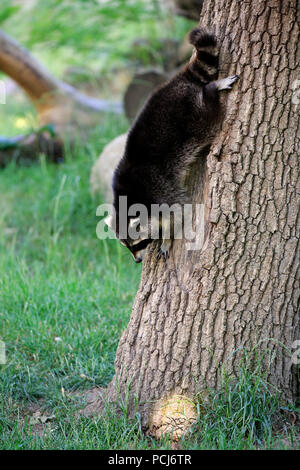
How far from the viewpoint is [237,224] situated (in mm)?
2723

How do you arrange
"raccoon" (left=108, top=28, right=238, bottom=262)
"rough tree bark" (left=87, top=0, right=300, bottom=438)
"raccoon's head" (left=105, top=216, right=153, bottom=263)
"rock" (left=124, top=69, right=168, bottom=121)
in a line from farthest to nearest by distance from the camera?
"rock" (left=124, top=69, right=168, bottom=121), "raccoon's head" (left=105, top=216, right=153, bottom=263), "raccoon" (left=108, top=28, right=238, bottom=262), "rough tree bark" (left=87, top=0, right=300, bottom=438)

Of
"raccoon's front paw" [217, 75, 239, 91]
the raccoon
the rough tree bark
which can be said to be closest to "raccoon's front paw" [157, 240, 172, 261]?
the raccoon

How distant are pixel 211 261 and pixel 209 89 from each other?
87 centimetres

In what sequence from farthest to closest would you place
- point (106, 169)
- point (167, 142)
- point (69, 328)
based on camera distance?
point (106, 169), point (69, 328), point (167, 142)

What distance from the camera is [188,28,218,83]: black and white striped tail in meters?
2.73

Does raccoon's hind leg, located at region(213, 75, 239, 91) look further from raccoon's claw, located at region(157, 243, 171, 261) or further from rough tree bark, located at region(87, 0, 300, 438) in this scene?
raccoon's claw, located at region(157, 243, 171, 261)

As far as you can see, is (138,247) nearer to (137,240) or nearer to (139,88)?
(137,240)

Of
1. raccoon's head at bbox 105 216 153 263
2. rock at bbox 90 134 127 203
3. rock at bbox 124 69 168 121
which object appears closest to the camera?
raccoon's head at bbox 105 216 153 263

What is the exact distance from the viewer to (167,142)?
3.22 meters

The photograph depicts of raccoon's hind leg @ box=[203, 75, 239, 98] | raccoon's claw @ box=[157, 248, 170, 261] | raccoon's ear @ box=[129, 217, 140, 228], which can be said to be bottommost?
raccoon's claw @ box=[157, 248, 170, 261]

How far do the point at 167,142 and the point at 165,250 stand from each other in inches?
25.9

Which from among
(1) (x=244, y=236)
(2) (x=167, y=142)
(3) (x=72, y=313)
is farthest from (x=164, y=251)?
(3) (x=72, y=313)

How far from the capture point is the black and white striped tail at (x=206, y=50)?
2.73 m

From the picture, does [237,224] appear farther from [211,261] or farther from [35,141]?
[35,141]
